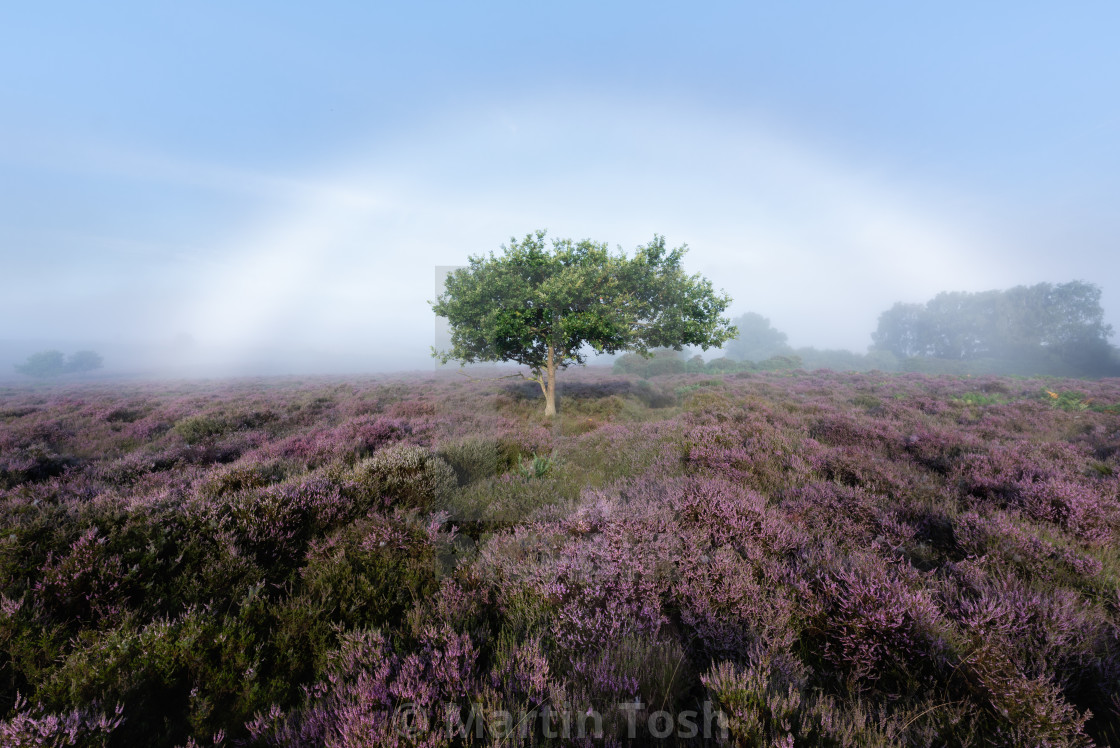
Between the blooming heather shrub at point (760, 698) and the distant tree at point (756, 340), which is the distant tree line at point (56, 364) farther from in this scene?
the distant tree at point (756, 340)

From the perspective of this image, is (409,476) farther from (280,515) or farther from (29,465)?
(29,465)

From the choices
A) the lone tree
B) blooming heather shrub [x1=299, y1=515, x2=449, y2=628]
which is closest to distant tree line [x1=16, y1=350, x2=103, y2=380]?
the lone tree

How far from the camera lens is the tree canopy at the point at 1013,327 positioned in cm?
4784

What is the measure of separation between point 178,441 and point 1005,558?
1587cm

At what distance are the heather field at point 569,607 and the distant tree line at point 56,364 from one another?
99.2 metres

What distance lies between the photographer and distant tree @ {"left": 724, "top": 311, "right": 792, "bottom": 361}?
94831 mm

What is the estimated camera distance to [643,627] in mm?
2902

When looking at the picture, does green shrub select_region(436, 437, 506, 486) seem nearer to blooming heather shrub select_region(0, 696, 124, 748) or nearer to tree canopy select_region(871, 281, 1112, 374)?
blooming heather shrub select_region(0, 696, 124, 748)

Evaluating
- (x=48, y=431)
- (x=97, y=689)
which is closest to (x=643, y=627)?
(x=97, y=689)

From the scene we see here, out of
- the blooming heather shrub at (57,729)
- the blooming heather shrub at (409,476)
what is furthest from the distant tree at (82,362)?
the blooming heather shrub at (57,729)

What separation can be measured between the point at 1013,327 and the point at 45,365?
6346 inches

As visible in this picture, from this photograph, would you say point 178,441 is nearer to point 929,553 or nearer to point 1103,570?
point 929,553

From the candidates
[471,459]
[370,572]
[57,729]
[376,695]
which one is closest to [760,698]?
[376,695]

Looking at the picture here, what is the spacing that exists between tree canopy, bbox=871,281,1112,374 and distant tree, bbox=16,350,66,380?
155 meters
